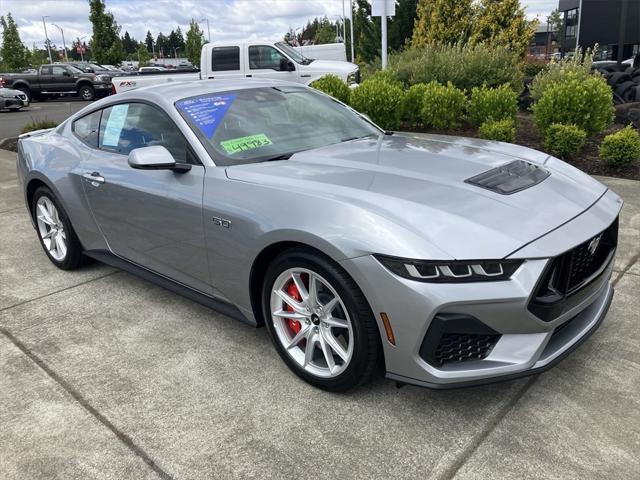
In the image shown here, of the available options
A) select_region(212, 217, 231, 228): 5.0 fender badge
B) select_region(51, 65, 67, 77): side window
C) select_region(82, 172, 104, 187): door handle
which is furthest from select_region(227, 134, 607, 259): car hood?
select_region(51, 65, 67, 77): side window

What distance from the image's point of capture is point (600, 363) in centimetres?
290

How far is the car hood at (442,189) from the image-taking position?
2324 millimetres

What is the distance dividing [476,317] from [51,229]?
3796mm

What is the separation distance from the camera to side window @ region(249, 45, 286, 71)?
13852mm

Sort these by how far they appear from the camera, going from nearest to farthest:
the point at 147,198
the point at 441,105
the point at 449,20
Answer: the point at 147,198, the point at 441,105, the point at 449,20

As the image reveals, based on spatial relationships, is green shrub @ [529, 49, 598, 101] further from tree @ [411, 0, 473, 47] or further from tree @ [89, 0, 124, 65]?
tree @ [89, 0, 124, 65]

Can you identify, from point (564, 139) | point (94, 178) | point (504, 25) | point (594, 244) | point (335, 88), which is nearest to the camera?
point (594, 244)

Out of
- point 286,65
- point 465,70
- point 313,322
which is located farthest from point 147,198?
point 286,65

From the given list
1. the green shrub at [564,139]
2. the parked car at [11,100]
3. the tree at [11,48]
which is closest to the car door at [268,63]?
the green shrub at [564,139]

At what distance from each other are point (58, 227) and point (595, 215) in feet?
12.9

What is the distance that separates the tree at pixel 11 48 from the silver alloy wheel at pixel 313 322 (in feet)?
159

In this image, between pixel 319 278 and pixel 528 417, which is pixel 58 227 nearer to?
pixel 319 278

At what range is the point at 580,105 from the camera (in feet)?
23.0

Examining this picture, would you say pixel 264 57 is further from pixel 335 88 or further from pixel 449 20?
pixel 449 20
